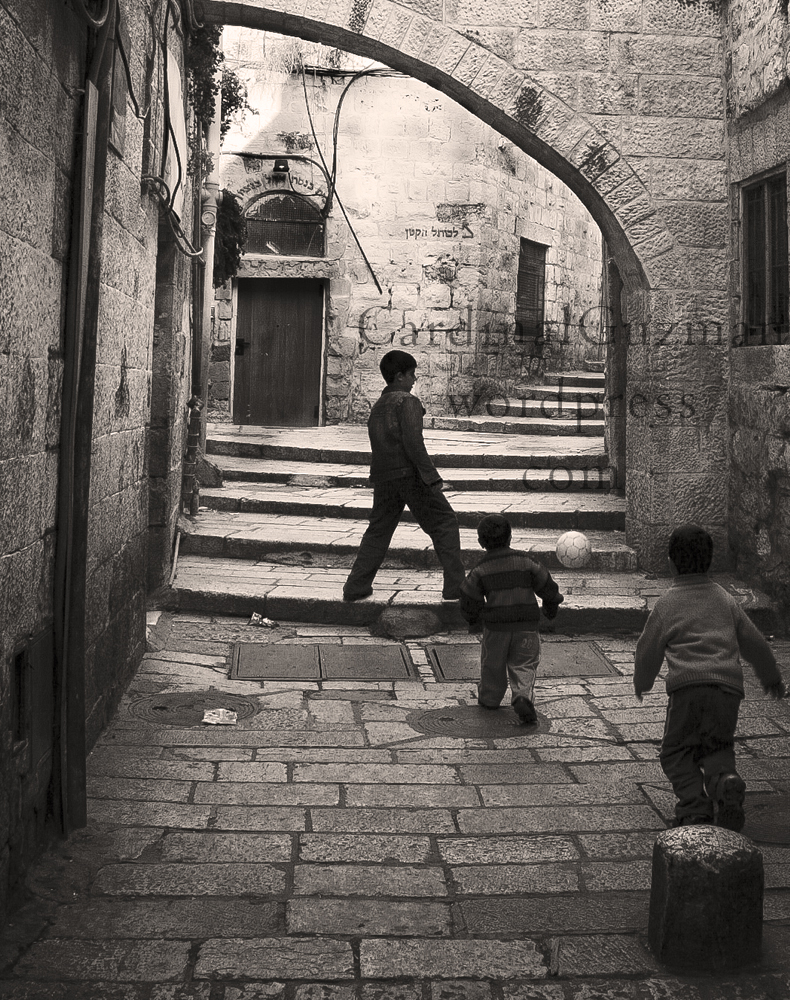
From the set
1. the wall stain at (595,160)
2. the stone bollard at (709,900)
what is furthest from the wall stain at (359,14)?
the stone bollard at (709,900)

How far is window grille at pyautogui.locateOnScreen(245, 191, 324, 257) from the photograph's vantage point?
15008 mm

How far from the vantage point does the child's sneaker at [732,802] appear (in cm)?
355

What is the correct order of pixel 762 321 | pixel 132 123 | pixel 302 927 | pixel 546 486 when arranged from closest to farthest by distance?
pixel 302 927, pixel 132 123, pixel 762 321, pixel 546 486

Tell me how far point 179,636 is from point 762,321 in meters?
4.13

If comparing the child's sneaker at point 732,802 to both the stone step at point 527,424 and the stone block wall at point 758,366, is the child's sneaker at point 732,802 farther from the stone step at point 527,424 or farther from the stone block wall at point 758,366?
the stone step at point 527,424

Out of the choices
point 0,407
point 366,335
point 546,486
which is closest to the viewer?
point 0,407

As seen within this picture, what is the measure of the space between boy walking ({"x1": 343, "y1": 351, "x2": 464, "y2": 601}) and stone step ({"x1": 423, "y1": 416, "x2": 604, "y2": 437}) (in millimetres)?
6653

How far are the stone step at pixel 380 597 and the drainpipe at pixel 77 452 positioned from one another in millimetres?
3209

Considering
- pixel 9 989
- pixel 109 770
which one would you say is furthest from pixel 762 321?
pixel 9 989

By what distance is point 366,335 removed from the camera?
15.1 m

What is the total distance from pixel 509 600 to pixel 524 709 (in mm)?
487

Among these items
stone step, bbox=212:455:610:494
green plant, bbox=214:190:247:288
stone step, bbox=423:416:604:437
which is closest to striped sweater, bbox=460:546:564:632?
stone step, bbox=212:455:610:494

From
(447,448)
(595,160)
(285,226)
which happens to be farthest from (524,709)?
(285,226)

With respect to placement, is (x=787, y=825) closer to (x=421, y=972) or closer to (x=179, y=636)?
(x=421, y=972)
